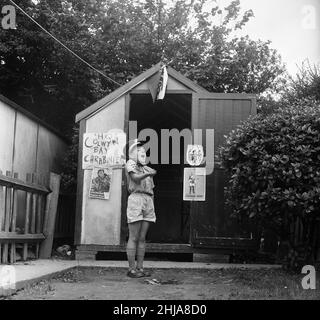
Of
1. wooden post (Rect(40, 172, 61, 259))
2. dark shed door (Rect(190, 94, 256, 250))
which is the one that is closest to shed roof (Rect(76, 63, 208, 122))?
dark shed door (Rect(190, 94, 256, 250))

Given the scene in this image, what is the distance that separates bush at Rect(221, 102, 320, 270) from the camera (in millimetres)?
6895

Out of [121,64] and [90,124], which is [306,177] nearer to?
[90,124]

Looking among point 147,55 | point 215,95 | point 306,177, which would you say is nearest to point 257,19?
point 147,55

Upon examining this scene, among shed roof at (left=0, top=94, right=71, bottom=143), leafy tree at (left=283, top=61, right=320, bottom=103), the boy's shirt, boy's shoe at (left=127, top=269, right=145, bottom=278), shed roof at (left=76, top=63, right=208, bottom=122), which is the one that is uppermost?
leafy tree at (left=283, top=61, right=320, bottom=103)

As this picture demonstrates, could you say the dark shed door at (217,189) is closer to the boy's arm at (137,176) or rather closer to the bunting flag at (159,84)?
the bunting flag at (159,84)

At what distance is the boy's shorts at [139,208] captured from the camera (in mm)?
Result: 7230

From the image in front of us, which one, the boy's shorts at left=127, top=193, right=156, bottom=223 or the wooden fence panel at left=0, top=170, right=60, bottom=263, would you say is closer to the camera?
the boy's shorts at left=127, top=193, right=156, bottom=223

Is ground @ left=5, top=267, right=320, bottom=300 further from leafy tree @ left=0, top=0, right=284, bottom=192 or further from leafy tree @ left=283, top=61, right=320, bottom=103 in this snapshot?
leafy tree @ left=0, top=0, right=284, bottom=192

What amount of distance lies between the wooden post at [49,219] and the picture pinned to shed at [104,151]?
2.47 ft

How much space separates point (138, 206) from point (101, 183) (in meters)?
2.41

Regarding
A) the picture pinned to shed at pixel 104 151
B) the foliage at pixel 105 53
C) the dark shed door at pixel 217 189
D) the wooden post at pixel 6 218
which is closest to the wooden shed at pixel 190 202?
the dark shed door at pixel 217 189

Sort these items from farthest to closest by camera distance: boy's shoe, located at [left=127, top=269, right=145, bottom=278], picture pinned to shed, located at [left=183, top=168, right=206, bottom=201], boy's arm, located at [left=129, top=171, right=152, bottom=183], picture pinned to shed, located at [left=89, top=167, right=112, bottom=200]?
picture pinned to shed, located at [left=89, top=167, right=112, bottom=200] < picture pinned to shed, located at [left=183, top=168, right=206, bottom=201] < boy's shoe, located at [left=127, top=269, right=145, bottom=278] < boy's arm, located at [left=129, top=171, right=152, bottom=183]
